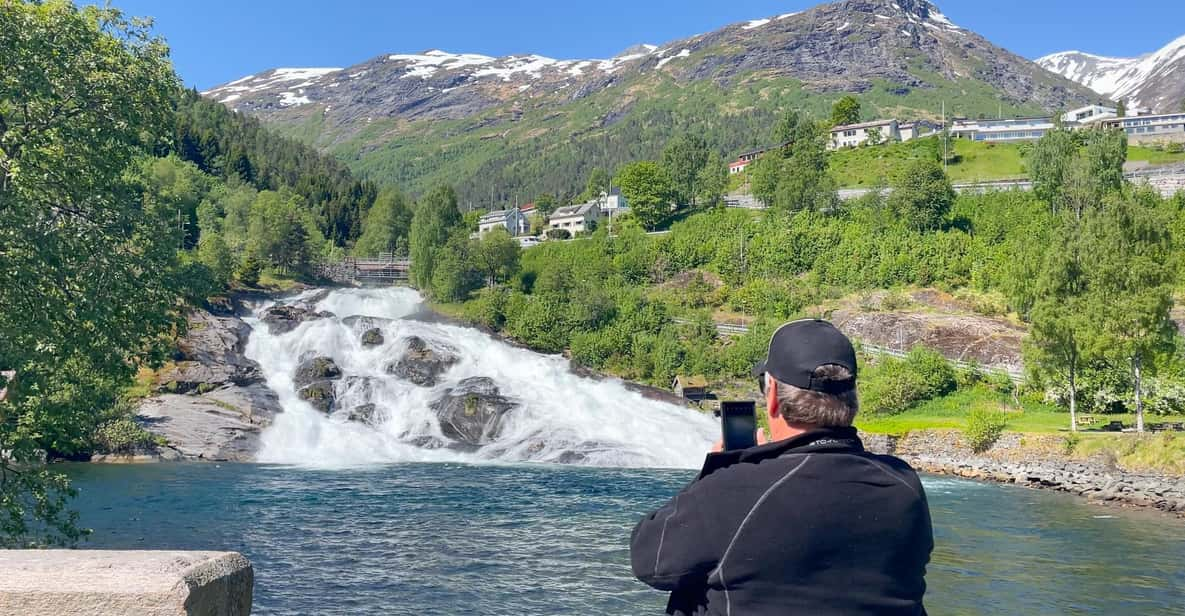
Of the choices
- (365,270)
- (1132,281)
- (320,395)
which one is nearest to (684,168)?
(365,270)

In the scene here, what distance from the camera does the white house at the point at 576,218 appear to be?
103 m

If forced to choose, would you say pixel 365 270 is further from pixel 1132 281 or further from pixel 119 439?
pixel 1132 281

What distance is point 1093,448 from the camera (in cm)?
2853

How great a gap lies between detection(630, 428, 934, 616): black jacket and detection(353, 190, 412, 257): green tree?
295 feet

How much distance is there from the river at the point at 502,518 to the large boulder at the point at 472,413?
1.32 feet

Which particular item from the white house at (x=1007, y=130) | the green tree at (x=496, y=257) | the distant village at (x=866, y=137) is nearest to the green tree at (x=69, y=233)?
the green tree at (x=496, y=257)

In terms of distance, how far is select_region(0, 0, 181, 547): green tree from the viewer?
10984mm

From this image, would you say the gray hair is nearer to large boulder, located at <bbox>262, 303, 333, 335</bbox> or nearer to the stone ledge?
the stone ledge

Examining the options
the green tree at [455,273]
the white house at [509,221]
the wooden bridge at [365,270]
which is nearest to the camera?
the green tree at [455,273]

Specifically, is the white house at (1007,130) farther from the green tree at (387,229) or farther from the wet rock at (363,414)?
the wet rock at (363,414)

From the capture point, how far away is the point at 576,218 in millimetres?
104250

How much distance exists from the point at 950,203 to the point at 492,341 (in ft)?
130

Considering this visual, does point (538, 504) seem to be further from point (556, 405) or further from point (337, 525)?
point (556, 405)

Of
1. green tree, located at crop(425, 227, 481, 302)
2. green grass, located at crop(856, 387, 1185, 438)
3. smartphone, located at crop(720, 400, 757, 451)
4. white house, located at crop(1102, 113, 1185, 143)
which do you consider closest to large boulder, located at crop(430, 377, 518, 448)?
green grass, located at crop(856, 387, 1185, 438)
